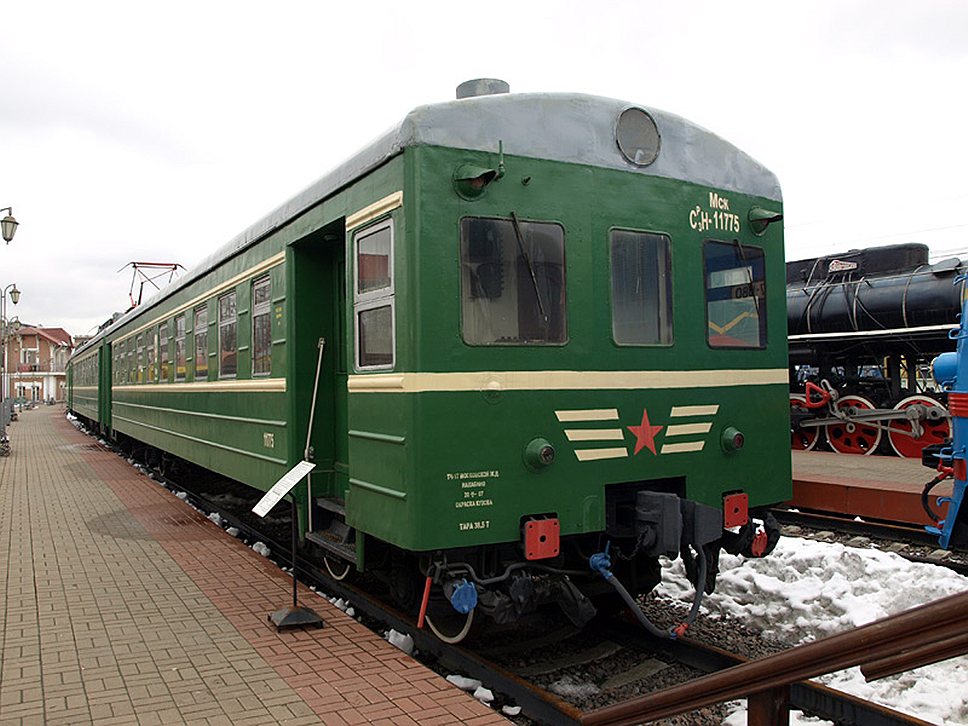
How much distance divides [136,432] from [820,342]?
44.3 feet

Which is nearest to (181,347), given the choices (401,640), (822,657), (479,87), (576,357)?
(401,640)

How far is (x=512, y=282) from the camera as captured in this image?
488cm

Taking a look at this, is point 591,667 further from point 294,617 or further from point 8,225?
point 8,225

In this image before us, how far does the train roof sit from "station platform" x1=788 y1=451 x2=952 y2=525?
17.3ft

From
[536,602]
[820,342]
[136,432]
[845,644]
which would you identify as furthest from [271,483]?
[820,342]

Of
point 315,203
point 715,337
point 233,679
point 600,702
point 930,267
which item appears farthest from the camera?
point 930,267

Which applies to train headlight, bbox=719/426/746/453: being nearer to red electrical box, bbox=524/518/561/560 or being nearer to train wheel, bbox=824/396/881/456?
red electrical box, bbox=524/518/561/560

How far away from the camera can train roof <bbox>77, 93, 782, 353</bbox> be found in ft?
15.4

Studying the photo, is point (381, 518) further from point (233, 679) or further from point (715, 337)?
point (715, 337)

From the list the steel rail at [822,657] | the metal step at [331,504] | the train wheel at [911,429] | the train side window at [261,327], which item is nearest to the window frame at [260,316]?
the train side window at [261,327]

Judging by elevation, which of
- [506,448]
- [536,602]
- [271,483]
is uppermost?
[506,448]

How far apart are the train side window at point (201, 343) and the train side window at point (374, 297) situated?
16.8 ft

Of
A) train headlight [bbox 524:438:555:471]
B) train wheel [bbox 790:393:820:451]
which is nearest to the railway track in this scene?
train headlight [bbox 524:438:555:471]

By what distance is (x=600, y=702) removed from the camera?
4.98 meters
